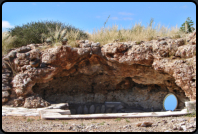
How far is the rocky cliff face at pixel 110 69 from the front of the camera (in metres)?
7.79

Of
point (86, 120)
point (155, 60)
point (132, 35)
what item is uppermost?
point (132, 35)

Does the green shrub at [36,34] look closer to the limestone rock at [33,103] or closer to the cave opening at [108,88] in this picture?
the cave opening at [108,88]

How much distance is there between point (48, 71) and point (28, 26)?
3.76 m

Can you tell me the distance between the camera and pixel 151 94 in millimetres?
9844

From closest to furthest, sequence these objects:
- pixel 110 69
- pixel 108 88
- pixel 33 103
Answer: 1. pixel 33 103
2. pixel 110 69
3. pixel 108 88

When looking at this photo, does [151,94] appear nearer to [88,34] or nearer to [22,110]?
[88,34]

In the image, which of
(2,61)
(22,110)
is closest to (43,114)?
(22,110)

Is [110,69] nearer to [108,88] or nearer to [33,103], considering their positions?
[108,88]

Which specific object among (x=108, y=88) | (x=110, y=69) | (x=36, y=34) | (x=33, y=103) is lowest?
(x=33, y=103)

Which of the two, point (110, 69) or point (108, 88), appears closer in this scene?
point (110, 69)

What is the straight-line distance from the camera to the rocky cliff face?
25.6 ft

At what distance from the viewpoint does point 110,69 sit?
9.45 m

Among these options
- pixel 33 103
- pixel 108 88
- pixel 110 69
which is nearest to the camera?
pixel 33 103

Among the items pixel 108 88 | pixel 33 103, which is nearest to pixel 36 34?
pixel 33 103
